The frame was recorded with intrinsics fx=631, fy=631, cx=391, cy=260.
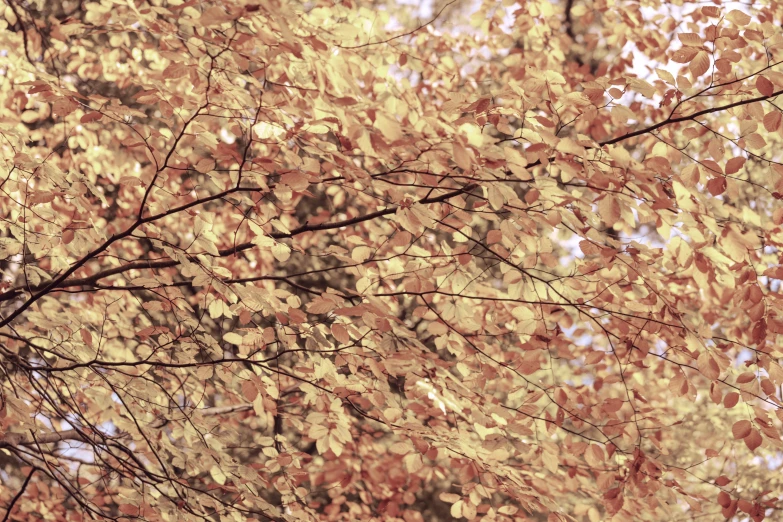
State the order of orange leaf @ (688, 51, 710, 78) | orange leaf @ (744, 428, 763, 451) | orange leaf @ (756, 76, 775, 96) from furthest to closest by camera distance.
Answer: orange leaf @ (744, 428, 763, 451)
orange leaf @ (688, 51, 710, 78)
orange leaf @ (756, 76, 775, 96)

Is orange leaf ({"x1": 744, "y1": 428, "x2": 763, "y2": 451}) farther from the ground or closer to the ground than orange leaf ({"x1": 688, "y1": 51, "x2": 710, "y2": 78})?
closer to the ground

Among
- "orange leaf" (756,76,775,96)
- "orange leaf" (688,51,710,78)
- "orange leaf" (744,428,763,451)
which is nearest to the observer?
"orange leaf" (756,76,775,96)

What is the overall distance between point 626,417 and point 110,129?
603 centimetres

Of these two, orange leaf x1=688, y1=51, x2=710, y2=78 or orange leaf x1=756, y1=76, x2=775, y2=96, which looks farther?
orange leaf x1=688, y1=51, x2=710, y2=78

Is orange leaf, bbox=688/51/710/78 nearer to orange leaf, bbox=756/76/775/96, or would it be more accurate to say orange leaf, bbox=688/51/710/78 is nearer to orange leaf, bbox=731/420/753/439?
orange leaf, bbox=756/76/775/96

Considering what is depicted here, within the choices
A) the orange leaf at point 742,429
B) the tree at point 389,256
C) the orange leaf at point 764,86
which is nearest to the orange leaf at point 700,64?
the tree at point 389,256

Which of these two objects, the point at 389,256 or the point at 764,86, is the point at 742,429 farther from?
the point at 389,256

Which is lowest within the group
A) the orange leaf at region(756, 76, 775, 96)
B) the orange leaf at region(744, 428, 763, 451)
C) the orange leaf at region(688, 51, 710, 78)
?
the orange leaf at region(744, 428, 763, 451)

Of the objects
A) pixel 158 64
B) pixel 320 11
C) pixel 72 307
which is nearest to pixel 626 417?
pixel 320 11

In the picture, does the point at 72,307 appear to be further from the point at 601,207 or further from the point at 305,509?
the point at 601,207

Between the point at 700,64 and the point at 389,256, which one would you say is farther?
the point at 389,256

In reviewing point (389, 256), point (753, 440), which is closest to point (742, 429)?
point (753, 440)

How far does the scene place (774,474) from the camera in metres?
6.38

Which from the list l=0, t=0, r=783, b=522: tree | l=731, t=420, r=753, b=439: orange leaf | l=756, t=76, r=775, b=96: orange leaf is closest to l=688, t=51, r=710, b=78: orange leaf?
l=0, t=0, r=783, b=522: tree
